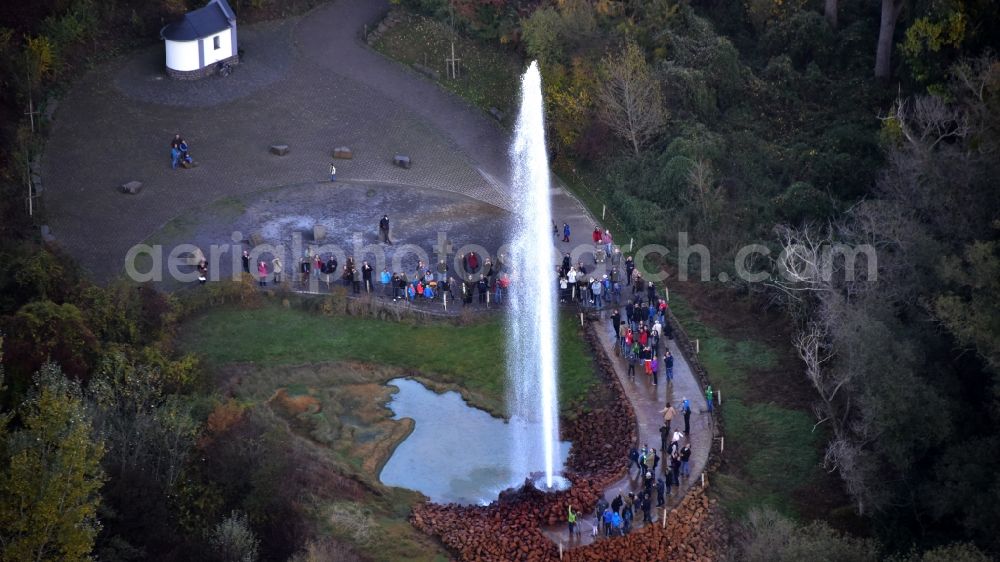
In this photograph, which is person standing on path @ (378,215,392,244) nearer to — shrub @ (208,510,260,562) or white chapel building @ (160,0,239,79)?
white chapel building @ (160,0,239,79)

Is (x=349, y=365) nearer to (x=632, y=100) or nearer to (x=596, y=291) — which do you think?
(x=596, y=291)

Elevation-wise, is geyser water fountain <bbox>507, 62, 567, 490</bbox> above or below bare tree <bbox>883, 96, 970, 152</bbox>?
below

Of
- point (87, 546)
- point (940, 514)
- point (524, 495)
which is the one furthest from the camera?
point (524, 495)

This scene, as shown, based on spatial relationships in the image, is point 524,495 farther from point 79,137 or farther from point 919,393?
point 79,137

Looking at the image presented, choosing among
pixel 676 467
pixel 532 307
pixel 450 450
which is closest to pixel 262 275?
pixel 532 307

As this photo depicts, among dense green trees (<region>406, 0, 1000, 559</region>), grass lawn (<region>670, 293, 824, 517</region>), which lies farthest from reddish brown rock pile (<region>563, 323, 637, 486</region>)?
dense green trees (<region>406, 0, 1000, 559</region>)

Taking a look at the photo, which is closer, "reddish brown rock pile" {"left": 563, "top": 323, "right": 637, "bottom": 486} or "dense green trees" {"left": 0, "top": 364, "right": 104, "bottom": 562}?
"dense green trees" {"left": 0, "top": 364, "right": 104, "bottom": 562}

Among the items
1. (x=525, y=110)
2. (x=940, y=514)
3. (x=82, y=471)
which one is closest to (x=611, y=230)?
(x=525, y=110)
